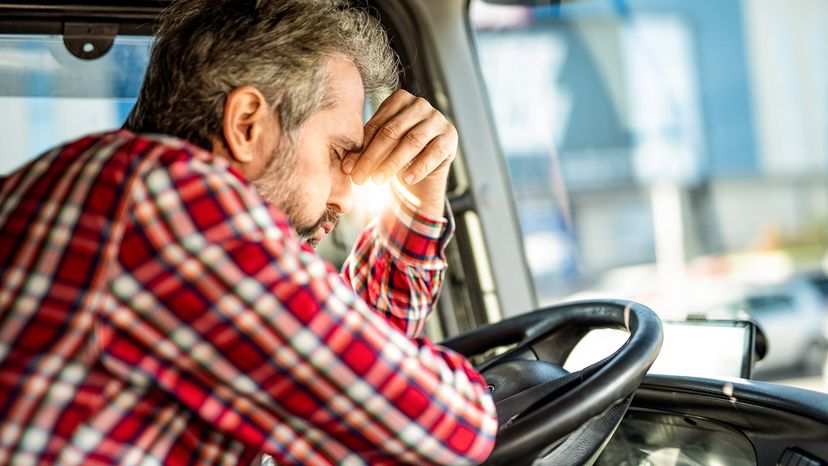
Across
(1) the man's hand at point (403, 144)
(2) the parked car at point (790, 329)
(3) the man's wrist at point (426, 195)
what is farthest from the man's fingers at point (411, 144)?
(2) the parked car at point (790, 329)

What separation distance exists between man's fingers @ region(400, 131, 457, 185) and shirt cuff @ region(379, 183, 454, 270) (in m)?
0.13

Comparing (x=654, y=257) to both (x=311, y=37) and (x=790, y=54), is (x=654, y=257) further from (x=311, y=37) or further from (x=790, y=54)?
(x=311, y=37)

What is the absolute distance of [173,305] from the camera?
740mm

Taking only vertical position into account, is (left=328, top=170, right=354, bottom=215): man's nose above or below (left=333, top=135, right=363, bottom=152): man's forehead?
below

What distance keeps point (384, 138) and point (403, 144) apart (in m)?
0.05

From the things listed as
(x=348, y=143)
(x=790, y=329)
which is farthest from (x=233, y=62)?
(x=790, y=329)

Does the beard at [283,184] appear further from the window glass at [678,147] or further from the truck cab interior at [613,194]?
the window glass at [678,147]

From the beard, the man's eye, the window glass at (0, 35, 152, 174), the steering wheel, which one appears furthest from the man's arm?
the window glass at (0, 35, 152, 174)

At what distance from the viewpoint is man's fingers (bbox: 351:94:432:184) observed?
1204mm

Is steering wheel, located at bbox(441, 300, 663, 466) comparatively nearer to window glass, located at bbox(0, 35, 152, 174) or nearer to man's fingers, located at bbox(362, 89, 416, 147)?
man's fingers, located at bbox(362, 89, 416, 147)

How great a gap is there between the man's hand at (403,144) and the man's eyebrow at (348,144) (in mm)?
15

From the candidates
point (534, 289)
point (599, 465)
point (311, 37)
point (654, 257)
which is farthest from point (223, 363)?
point (654, 257)

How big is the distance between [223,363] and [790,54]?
24955mm

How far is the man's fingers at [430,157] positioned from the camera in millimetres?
1344
